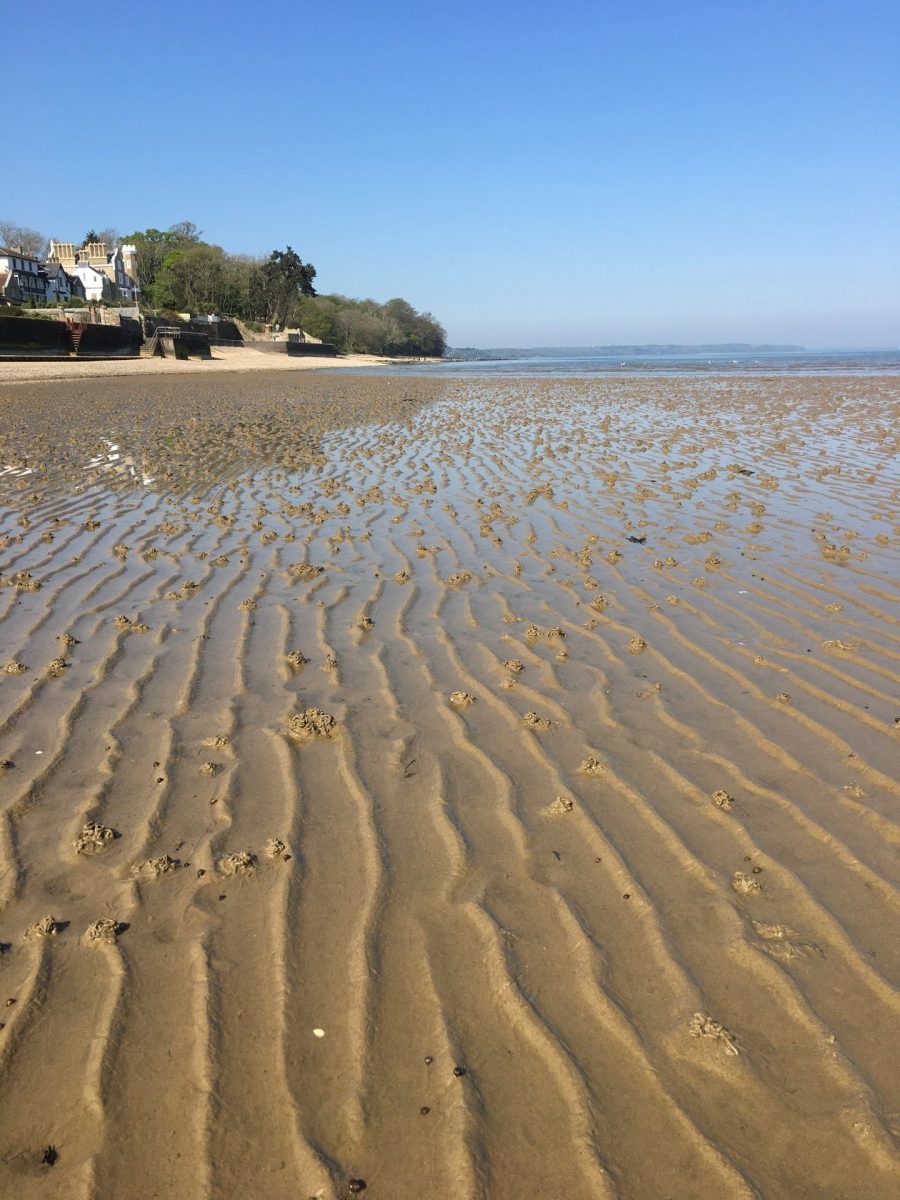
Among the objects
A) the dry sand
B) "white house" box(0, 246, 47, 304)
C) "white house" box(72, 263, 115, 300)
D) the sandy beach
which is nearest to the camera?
the dry sand

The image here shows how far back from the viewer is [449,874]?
3.19 m

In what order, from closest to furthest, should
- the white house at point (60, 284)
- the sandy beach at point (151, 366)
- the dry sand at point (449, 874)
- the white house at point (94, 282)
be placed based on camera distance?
the dry sand at point (449, 874), the sandy beach at point (151, 366), the white house at point (60, 284), the white house at point (94, 282)

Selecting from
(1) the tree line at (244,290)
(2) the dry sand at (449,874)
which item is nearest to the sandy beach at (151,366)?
(1) the tree line at (244,290)

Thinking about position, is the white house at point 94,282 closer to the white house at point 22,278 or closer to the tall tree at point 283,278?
the white house at point 22,278

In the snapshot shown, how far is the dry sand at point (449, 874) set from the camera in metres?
2.13

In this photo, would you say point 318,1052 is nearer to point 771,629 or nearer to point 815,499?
point 771,629

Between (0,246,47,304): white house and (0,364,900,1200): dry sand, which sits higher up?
(0,246,47,304): white house

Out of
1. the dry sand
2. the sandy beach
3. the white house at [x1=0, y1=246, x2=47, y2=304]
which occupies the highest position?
the white house at [x1=0, y1=246, x2=47, y2=304]

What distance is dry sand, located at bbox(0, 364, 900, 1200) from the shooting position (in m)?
2.13

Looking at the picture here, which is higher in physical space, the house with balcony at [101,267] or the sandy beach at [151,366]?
the house with balcony at [101,267]

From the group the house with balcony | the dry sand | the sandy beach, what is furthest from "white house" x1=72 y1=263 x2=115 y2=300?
the dry sand

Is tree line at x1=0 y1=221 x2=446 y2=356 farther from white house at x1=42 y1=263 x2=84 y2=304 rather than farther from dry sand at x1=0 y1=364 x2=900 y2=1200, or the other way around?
dry sand at x1=0 y1=364 x2=900 y2=1200

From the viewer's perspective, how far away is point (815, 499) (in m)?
10.6

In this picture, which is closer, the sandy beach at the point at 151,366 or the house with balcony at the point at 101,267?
the sandy beach at the point at 151,366
